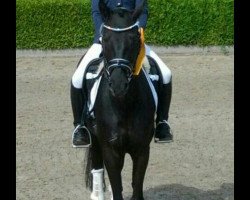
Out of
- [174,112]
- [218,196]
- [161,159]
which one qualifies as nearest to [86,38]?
[174,112]

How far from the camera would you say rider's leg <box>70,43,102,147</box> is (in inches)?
233

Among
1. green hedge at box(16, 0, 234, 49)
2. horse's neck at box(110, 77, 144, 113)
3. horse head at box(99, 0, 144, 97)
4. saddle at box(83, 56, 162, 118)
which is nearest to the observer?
horse head at box(99, 0, 144, 97)

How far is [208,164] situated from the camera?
7.95m

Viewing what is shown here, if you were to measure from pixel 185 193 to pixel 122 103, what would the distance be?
213cm

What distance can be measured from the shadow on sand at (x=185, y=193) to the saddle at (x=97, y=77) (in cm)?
158

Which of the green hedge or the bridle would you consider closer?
the bridle

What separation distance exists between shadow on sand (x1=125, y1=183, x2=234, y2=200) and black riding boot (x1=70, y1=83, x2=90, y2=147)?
1208mm

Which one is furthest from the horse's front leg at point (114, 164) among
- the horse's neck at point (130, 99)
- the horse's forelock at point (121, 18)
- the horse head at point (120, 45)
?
the horse's forelock at point (121, 18)

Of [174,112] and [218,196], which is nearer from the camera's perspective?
[218,196]

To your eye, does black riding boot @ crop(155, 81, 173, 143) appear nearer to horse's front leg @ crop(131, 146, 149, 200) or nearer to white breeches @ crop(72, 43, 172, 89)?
white breeches @ crop(72, 43, 172, 89)

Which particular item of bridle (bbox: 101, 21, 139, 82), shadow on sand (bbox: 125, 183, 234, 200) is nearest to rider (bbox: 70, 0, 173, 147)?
bridle (bbox: 101, 21, 139, 82)

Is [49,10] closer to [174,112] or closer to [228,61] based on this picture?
[228,61]

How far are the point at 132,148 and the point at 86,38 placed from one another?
975 cm

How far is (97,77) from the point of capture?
5.68m
